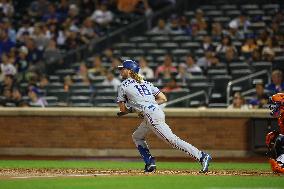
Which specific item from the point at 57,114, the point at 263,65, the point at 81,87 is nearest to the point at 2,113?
the point at 57,114


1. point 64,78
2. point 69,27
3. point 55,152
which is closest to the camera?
point 55,152

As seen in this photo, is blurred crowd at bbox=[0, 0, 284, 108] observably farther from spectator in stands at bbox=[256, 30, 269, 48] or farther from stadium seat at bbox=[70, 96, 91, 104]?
stadium seat at bbox=[70, 96, 91, 104]

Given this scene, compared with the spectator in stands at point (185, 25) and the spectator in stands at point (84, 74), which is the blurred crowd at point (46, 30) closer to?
the spectator in stands at point (84, 74)

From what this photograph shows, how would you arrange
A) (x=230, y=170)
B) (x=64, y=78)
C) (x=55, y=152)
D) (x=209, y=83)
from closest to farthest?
(x=230, y=170) < (x=55, y=152) < (x=209, y=83) < (x=64, y=78)

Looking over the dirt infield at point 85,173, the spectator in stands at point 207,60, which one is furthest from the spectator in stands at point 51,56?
the dirt infield at point 85,173

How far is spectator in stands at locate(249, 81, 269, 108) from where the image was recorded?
20.2 m

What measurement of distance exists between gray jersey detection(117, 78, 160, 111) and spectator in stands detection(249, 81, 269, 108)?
5.93m

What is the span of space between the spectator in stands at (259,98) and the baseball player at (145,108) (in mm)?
5835

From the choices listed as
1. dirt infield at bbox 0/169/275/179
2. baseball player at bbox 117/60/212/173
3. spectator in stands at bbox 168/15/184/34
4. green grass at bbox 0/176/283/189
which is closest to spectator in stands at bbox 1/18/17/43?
spectator in stands at bbox 168/15/184/34

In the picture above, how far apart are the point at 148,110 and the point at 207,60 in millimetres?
8883

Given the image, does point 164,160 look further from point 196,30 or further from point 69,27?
point 69,27

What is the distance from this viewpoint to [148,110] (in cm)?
1453

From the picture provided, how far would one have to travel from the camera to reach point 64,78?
2448 centimetres

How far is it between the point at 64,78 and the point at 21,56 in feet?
5.22
